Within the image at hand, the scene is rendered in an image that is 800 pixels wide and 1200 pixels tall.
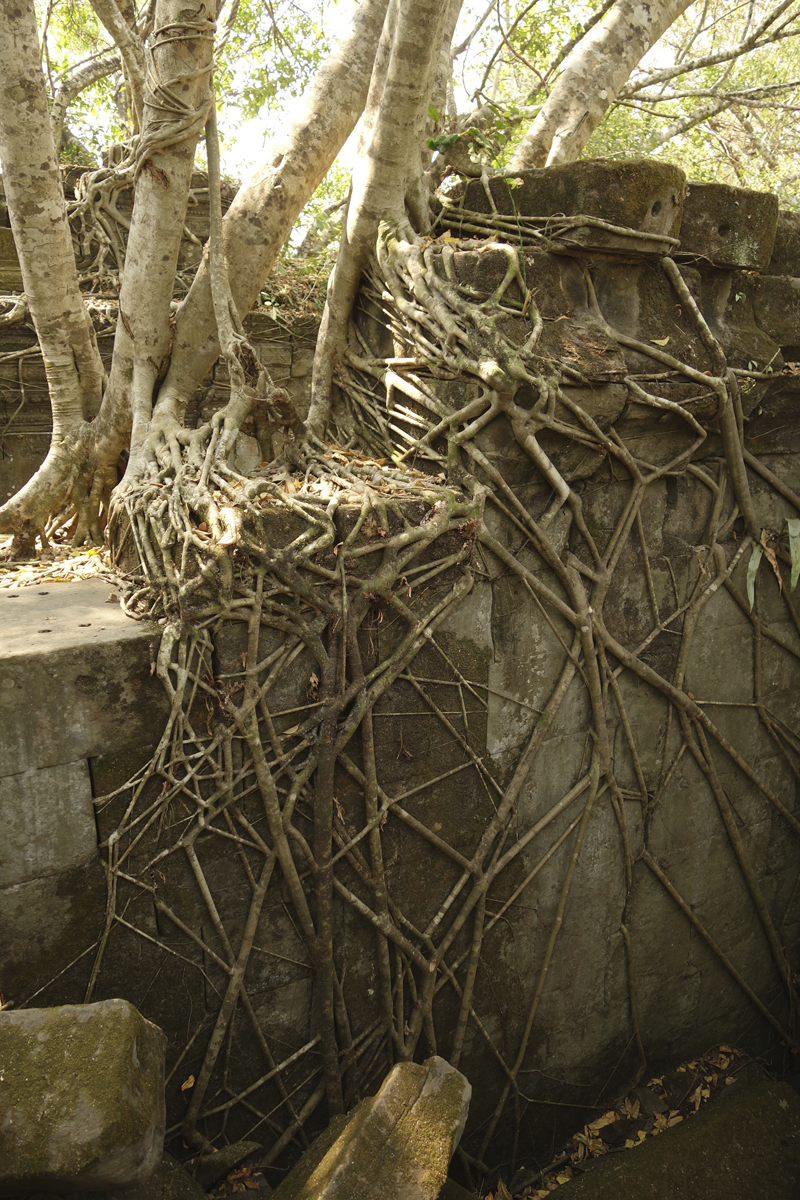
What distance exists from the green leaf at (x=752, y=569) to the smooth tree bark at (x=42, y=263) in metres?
3.34

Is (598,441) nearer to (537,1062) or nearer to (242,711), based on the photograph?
(242,711)

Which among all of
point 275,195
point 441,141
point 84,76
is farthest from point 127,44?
point 84,76

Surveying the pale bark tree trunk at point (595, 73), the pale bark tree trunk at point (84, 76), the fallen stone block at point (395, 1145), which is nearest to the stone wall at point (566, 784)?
the fallen stone block at point (395, 1145)

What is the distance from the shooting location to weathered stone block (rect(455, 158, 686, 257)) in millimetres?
3232

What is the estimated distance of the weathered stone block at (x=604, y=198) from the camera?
3.23m

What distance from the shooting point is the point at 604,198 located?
3240mm

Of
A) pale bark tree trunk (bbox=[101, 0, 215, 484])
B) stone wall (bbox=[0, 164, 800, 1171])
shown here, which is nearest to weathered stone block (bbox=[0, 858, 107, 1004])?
stone wall (bbox=[0, 164, 800, 1171])

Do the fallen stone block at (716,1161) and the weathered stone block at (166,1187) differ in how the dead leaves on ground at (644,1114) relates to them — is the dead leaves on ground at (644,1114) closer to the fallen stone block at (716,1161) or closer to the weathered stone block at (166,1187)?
the fallen stone block at (716,1161)

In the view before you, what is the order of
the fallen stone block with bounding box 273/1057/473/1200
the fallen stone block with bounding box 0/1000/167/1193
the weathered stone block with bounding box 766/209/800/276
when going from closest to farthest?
the fallen stone block with bounding box 0/1000/167/1193 → the fallen stone block with bounding box 273/1057/473/1200 → the weathered stone block with bounding box 766/209/800/276

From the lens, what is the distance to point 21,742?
2.38 metres

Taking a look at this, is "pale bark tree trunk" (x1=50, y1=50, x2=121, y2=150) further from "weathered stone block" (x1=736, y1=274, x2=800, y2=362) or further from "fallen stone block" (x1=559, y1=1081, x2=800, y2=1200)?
"fallen stone block" (x1=559, y1=1081, x2=800, y2=1200)

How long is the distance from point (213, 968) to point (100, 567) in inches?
68.7

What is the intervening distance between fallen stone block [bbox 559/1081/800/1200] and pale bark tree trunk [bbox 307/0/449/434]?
10.6ft

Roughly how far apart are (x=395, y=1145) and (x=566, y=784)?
1.75 metres
